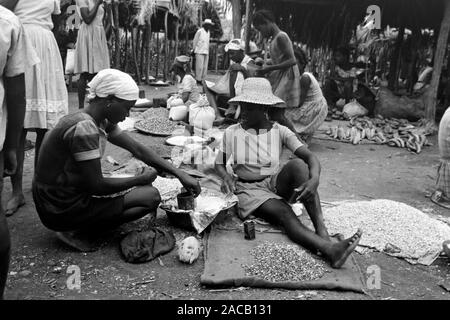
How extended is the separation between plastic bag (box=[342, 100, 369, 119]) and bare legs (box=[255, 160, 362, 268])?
5776 millimetres

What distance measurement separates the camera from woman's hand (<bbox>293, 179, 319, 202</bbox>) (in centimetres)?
282

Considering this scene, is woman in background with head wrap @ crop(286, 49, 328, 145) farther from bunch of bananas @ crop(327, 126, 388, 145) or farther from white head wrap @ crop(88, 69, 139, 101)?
white head wrap @ crop(88, 69, 139, 101)

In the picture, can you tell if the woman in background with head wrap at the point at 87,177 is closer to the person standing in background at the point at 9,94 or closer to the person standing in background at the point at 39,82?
the person standing in background at the point at 9,94

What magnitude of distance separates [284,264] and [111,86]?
1505 millimetres

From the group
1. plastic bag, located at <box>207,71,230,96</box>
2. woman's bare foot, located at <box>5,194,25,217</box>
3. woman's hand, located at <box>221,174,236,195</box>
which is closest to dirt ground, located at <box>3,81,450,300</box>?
woman's bare foot, located at <box>5,194,25,217</box>

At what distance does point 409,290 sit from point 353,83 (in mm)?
7480

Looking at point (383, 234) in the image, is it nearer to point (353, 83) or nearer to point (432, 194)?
point (432, 194)

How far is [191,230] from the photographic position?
318cm

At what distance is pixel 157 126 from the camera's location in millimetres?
6383

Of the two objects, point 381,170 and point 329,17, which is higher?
point 329,17

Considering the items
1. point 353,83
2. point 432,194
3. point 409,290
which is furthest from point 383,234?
point 353,83

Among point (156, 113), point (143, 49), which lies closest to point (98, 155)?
point (156, 113)

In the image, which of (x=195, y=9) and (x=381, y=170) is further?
(x=195, y=9)

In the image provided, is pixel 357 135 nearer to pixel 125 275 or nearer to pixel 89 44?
pixel 89 44
